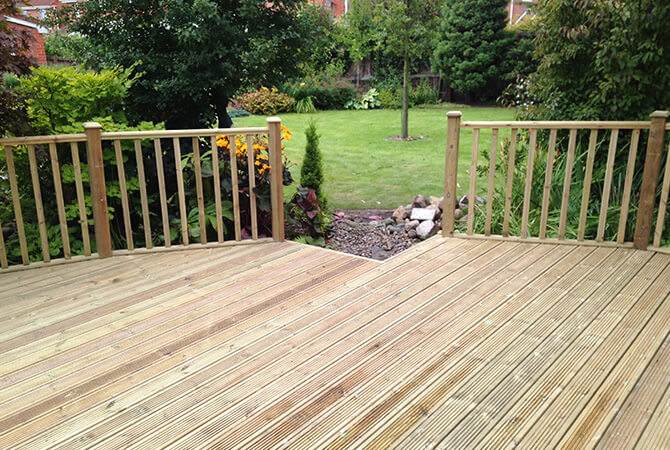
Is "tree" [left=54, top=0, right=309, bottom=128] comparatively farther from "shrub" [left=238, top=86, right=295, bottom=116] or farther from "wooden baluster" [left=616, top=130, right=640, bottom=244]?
"shrub" [left=238, top=86, right=295, bottom=116]

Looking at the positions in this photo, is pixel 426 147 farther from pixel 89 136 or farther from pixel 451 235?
pixel 89 136

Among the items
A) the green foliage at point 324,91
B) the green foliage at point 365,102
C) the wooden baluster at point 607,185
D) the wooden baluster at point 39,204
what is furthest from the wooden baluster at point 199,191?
the green foliage at point 365,102

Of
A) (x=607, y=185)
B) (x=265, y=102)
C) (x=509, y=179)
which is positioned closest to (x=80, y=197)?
(x=509, y=179)

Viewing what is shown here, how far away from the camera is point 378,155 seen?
27.3 feet

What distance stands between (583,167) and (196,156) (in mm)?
3081

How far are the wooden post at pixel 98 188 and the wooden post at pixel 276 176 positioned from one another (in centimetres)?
114

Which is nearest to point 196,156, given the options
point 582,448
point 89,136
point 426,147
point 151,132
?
point 151,132

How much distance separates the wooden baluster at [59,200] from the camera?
3.58 m

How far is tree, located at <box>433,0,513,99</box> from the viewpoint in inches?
567

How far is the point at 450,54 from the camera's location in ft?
48.9

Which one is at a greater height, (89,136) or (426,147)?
(89,136)

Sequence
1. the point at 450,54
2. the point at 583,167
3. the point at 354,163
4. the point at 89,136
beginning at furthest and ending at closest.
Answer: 1. the point at 450,54
2. the point at 354,163
3. the point at 583,167
4. the point at 89,136

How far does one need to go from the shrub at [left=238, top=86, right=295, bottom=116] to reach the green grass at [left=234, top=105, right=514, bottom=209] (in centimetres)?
54

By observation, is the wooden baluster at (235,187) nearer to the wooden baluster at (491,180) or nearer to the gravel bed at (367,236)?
the gravel bed at (367,236)
